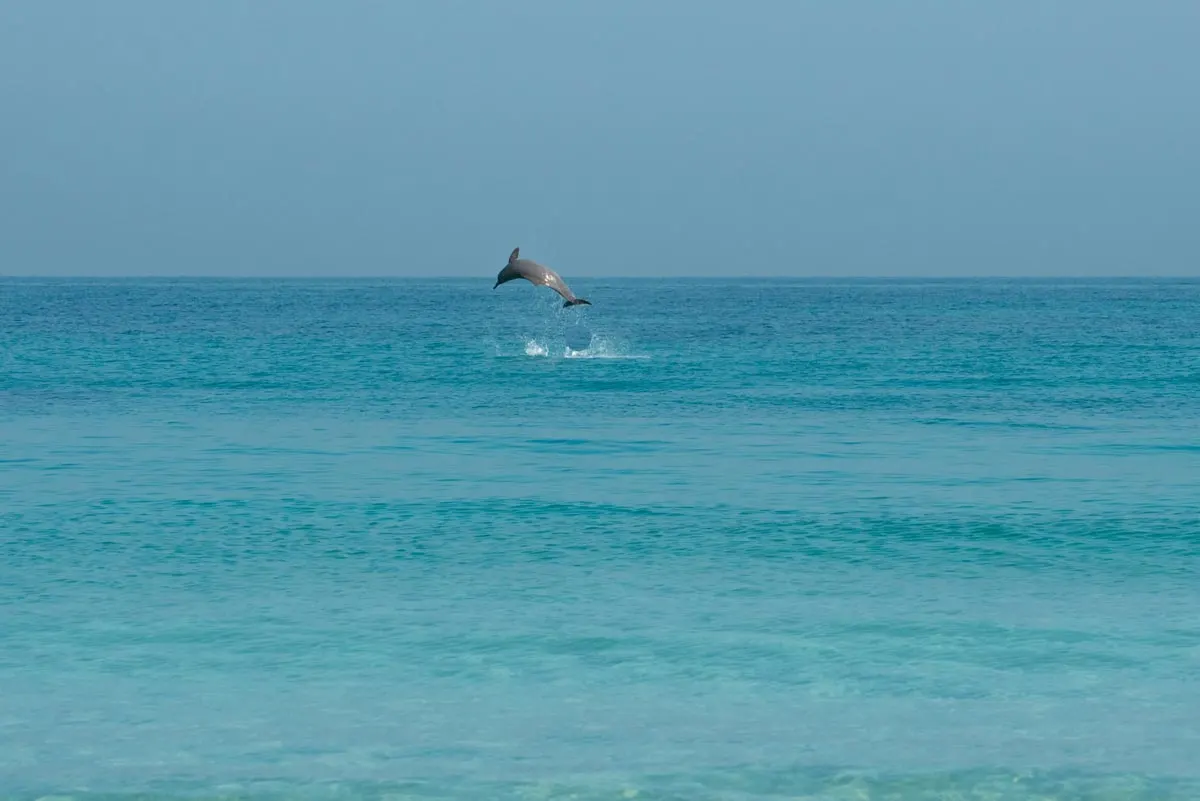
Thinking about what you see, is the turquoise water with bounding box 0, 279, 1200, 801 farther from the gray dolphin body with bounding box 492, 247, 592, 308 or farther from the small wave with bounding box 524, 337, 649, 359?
the small wave with bounding box 524, 337, 649, 359

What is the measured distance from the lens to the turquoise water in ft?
38.2

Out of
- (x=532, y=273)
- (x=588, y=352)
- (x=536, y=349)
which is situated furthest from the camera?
(x=536, y=349)

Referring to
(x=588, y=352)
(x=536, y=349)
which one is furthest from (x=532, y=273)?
(x=536, y=349)

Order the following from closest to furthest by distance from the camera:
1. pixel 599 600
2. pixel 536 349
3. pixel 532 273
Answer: pixel 599 600
pixel 532 273
pixel 536 349

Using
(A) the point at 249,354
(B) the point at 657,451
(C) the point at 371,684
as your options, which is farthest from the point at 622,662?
(A) the point at 249,354

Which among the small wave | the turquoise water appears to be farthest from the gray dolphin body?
the small wave

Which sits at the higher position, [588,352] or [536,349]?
[588,352]

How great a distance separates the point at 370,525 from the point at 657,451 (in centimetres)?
977

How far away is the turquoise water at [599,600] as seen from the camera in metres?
11.6

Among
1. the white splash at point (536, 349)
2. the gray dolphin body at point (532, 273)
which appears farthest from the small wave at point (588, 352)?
the gray dolphin body at point (532, 273)

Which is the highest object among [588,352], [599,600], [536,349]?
[588,352]

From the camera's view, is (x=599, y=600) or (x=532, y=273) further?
(x=532, y=273)

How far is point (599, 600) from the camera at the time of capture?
16906 millimetres

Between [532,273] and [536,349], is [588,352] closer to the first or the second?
[536,349]
